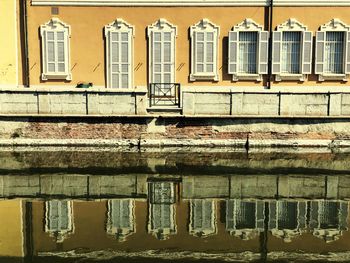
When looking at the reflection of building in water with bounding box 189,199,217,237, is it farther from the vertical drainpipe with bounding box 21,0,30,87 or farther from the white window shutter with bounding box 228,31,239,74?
the vertical drainpipe with bounding box 21,0,30,87

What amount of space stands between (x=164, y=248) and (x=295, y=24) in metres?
14.5

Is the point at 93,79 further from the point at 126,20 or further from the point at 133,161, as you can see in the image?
the point at 133,161

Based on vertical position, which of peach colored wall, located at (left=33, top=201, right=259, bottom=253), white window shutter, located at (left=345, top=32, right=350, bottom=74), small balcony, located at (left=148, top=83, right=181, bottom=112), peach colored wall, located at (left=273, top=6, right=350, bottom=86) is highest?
peach colored wall, located at (left=273, top=6, right=350, bottom=86)

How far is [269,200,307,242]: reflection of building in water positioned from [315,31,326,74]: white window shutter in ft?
33.5

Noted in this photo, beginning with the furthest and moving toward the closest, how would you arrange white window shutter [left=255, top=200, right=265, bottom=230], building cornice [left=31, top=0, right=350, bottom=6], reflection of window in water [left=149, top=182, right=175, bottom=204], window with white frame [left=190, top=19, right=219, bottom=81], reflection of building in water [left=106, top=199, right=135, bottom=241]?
window with white frame [left=190, top=19, right=219, bottom=81] < building cornice [left=31, top=0, right=350, bottom=6] < reflection of window in water [left=149, top=182, right=175, bottom=204] < white window shutter [left=255, top=200, right=265, bottom=230] < reflection of building in water [left=106, top=199, right=135, bottom=241]

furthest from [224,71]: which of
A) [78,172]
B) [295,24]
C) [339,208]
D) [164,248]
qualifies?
[164,248]

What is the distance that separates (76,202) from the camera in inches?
531

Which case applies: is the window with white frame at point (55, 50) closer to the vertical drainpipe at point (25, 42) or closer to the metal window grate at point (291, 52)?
the vertical drainpipe at point (25, 42)

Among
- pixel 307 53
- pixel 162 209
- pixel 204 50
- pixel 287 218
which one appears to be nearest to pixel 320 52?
pixel 307 53

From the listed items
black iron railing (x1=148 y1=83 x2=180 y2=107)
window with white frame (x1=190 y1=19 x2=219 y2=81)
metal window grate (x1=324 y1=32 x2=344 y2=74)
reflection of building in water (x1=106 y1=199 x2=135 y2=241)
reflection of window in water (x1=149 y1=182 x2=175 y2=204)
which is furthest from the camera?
metal window grate (x1=324 y1=32 x2=344 y2=74)

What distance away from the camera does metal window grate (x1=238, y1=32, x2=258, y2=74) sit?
73.9 ft

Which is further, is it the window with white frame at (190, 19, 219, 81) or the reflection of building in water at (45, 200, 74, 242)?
the window with white frame at (190, 19, 219, 81)

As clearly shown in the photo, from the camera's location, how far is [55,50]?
22500 mm

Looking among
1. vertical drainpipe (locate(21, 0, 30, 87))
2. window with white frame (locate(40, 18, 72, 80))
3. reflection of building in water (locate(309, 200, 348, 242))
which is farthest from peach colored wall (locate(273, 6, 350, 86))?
reflection of building in water (locate(309, 200, 348, 242))
